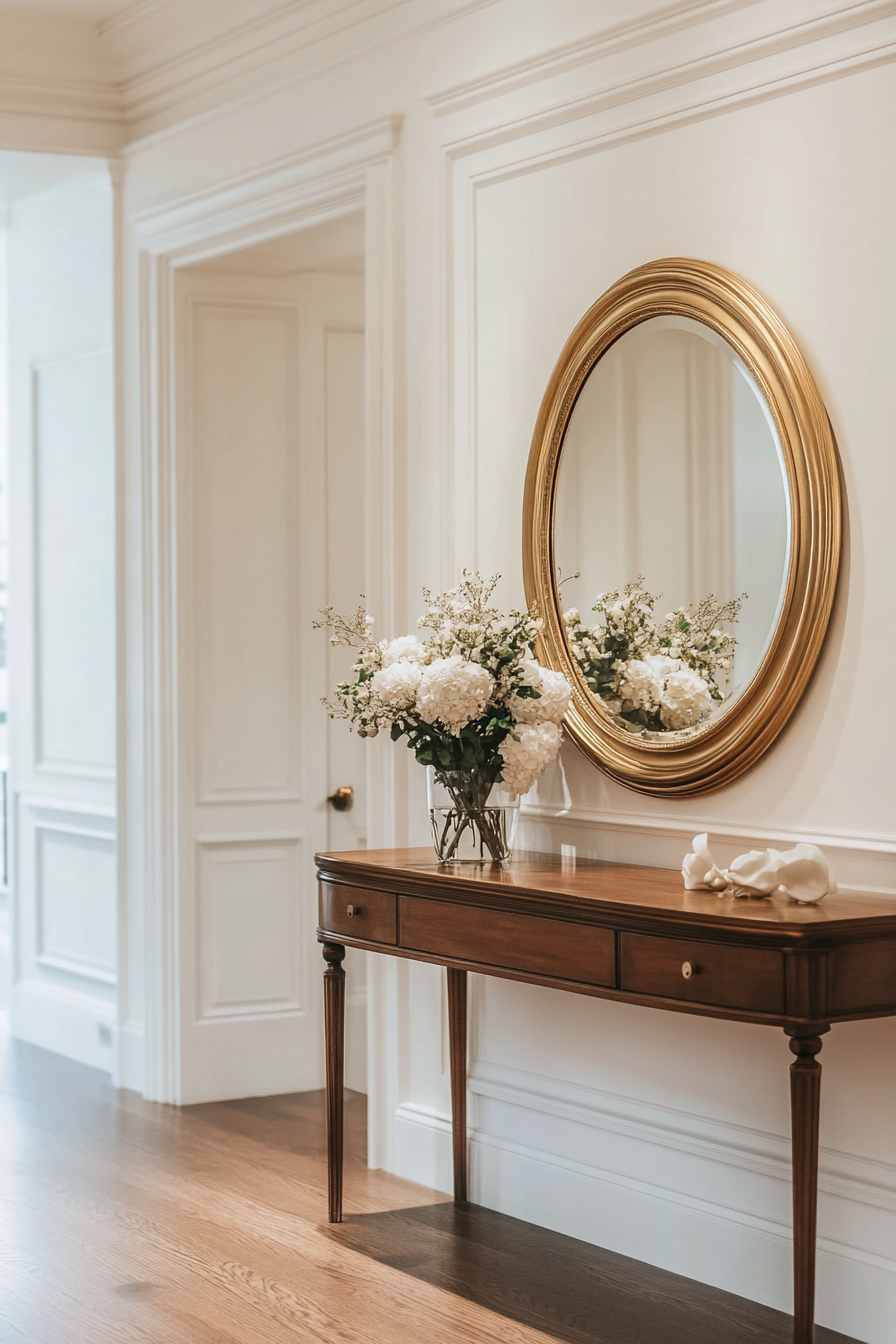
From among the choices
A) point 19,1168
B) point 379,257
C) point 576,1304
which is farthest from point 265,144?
point 576,1304

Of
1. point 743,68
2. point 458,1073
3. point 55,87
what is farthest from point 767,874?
point 55,87

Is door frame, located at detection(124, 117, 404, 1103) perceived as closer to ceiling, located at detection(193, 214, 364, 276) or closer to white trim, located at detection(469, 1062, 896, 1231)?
ceiling, located at detection(193, 214, 364, 276)

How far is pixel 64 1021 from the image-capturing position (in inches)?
226

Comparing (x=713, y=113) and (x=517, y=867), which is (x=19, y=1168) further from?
(x=713, y=113)

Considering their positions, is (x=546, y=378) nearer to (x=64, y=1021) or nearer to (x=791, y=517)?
(x=791, y=517)

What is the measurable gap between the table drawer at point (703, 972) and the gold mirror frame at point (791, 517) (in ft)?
1.71

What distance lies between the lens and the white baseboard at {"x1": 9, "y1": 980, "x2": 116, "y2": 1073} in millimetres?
5523

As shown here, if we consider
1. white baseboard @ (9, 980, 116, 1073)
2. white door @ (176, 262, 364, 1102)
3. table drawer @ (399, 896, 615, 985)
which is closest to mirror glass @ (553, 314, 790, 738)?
table drawer @ (399, 896, 615, 985)

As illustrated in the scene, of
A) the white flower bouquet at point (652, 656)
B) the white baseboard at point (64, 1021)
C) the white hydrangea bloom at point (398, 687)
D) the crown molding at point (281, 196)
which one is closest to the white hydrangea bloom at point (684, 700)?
the white flower bouquet at point (652, 656)

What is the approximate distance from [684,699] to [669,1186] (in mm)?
1095

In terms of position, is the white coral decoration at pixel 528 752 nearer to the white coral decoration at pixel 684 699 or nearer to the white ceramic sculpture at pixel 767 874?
the white coral decoration at pixel 684 699

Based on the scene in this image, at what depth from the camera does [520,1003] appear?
3928mm

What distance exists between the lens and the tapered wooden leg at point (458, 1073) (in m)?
3.96

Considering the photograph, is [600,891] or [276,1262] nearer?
[600,891]
